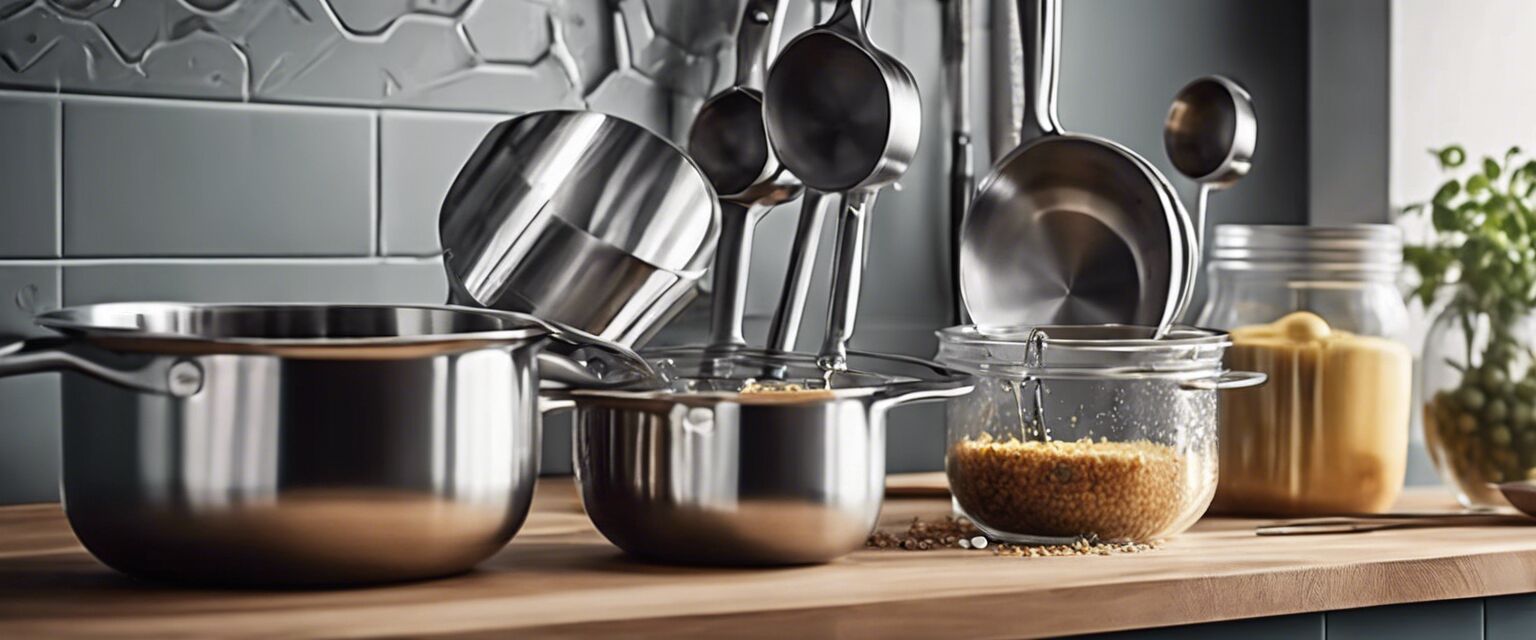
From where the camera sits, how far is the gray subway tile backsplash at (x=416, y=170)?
1.14m

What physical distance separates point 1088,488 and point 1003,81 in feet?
1.53

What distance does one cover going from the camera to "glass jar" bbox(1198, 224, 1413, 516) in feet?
3.64

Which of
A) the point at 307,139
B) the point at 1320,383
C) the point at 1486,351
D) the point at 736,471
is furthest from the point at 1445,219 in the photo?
the point at 307,139

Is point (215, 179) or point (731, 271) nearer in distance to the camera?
point (215, 179)

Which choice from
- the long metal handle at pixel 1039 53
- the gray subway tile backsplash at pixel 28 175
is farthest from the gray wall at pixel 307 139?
the long metal handle at pixel 1039 53

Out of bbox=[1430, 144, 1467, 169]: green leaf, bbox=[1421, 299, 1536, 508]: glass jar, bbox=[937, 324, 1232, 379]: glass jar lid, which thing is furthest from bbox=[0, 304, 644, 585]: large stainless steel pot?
bbox=[1430, 144, 1467, 169]: green leaf

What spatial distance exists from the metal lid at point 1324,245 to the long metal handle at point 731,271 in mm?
346

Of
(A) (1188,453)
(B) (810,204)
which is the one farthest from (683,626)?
(B) (810,204)

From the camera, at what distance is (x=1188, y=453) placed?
982 millimetres

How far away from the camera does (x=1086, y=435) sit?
3.23 ft

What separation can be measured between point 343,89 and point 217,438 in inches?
16.8

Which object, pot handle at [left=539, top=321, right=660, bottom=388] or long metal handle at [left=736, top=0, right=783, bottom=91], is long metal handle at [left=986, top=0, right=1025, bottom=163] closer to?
long metal handle at [left=736, top=0, right=783, bottom=91]

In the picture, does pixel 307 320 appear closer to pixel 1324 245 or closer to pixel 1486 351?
pixel 1324 245

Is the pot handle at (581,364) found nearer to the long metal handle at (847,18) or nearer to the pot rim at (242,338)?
the pot rim at (242,338)
